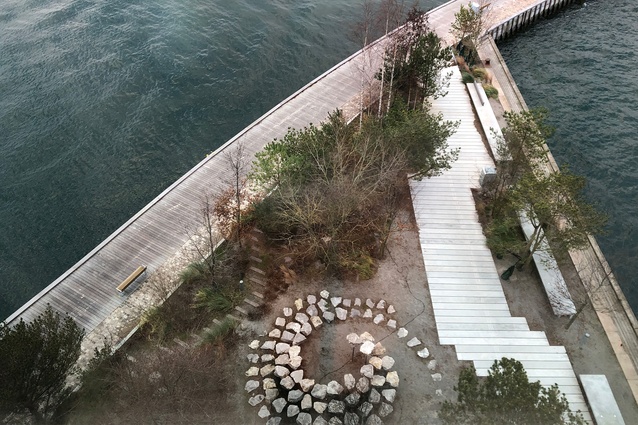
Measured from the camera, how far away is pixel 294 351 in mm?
30141

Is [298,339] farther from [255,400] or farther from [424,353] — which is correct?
[424,353]

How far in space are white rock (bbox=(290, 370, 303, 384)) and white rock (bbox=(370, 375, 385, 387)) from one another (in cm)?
413

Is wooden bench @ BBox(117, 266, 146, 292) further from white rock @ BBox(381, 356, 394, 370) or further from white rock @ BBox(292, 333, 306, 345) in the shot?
white rock @ BBox(381, 356, 394, 370)

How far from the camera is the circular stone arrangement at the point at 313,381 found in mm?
27578

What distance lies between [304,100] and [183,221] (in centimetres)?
1832

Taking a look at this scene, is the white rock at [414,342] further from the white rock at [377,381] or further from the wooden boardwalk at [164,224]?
the wooden boardwalk at [164,224]

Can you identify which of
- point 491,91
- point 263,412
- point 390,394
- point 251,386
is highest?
point 491,91

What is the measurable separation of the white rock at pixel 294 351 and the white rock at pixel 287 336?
675 millimetres

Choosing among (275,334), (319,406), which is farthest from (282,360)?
(319,406)

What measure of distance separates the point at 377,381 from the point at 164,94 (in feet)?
133

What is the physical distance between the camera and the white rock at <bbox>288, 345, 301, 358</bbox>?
98.4ft

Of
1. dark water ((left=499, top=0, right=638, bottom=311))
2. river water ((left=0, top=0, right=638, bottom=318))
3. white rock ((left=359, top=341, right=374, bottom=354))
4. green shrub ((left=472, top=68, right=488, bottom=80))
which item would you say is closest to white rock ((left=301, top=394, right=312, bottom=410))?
white rock ((left=359, top=341, right=374, bottom=354))

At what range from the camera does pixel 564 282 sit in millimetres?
33625

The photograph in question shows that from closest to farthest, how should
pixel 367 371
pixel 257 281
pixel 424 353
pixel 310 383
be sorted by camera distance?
pixel 310 383
pixel 367 371
pixel 424 353
pixel 257 281
